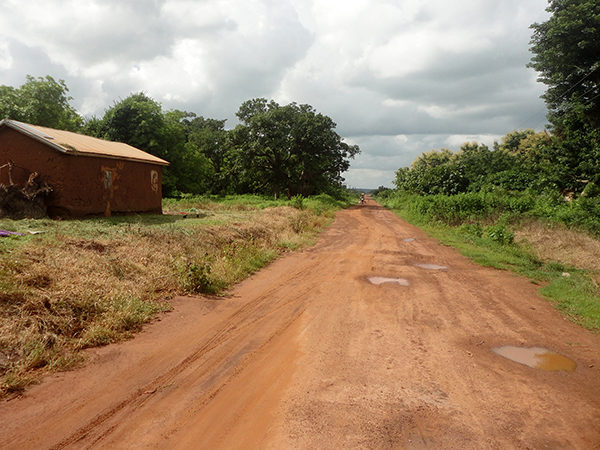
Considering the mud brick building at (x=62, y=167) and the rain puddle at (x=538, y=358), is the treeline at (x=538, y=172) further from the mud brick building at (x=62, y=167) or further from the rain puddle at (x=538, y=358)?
the mud brick building at (x=62, y=167)

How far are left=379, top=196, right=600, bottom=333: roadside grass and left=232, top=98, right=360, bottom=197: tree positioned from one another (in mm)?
19872

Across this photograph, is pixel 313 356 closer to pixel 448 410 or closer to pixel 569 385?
pixel 448 410

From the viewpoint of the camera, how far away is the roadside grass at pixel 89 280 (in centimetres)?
448

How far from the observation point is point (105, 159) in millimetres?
13000

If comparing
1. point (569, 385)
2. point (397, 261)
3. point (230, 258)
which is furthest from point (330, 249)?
point (569, 385)

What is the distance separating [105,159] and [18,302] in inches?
363

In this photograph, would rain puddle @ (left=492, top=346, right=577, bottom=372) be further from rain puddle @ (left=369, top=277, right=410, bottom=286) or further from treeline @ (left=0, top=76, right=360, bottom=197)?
treeline @ (left=0, top=76, right=360, bottom=197)

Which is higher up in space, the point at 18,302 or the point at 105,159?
the point at 105,159

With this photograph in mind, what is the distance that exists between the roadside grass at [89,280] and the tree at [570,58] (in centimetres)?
2328

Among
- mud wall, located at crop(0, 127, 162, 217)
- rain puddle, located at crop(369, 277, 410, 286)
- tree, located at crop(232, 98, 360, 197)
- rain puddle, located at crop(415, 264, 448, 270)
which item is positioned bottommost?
rain puddle, located at crop(369, 277, 410, 286)

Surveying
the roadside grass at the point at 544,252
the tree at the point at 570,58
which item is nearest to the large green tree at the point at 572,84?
the tree at the point at 570,58

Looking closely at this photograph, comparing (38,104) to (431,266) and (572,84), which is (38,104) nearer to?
(431,266)

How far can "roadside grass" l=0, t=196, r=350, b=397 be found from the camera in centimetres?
448

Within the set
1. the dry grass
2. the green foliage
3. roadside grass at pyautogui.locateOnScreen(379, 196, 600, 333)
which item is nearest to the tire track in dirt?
roadside grass at pyautogui.locateOnScreen(379, 196, 600, 333)
